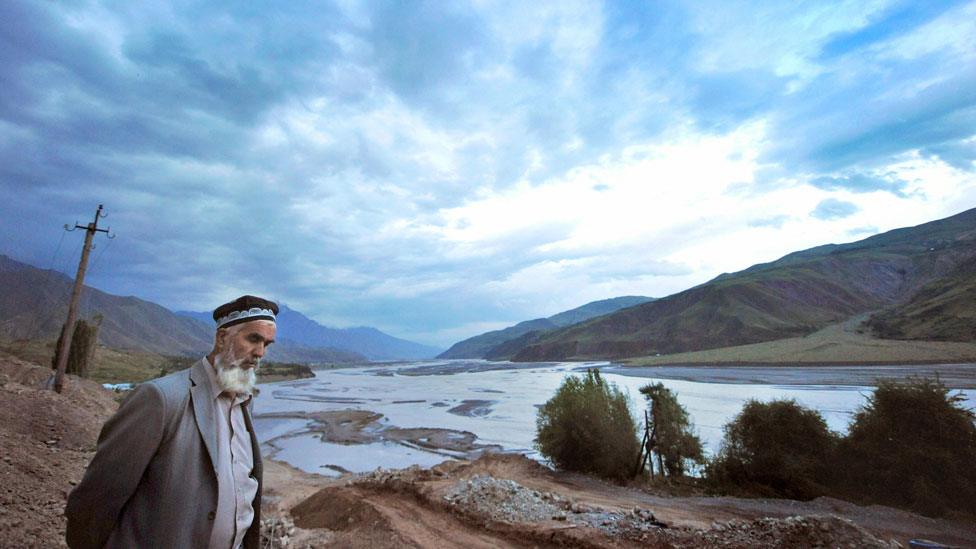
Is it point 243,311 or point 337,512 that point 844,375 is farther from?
point 243,311

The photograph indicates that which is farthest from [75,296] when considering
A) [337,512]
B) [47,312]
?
[47,312]

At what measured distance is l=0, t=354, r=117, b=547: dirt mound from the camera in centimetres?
691

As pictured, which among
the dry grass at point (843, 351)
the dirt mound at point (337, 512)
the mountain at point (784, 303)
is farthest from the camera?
the mountain at point (784, 303)

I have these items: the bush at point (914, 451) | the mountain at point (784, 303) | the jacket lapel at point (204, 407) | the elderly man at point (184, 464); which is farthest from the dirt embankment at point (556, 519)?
the mountain at point (784, 303)

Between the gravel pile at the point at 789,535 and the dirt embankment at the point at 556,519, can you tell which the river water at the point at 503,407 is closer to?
the dirt embankment at the point at 556,519

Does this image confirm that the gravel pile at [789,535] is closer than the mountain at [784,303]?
Yes

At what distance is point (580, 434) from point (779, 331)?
10399 cm

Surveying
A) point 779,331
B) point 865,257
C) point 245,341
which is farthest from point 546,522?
point 865,257

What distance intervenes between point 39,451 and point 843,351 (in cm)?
8484

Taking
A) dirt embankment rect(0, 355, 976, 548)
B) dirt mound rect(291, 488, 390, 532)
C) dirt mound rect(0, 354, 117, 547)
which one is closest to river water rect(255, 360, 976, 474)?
dirt embankment rect(0, 355, 976, 548)

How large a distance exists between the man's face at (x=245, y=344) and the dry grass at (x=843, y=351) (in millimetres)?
69119

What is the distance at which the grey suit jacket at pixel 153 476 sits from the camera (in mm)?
2059

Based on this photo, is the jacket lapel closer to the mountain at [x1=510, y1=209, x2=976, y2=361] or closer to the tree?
the tree

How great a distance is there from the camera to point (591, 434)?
18.3 metres
